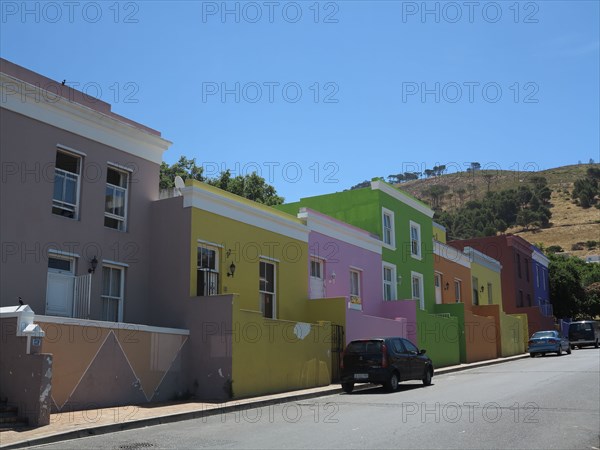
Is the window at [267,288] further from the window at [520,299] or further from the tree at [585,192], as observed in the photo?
the tree at [585,192]

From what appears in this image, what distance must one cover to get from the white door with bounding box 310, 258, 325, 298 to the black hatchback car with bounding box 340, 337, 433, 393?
5151 mm

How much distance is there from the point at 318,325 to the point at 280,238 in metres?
3.26

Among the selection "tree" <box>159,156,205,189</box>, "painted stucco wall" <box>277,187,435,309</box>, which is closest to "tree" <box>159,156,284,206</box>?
"tree" <box>159,156,205,189</box>

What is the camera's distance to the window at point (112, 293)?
1673cm

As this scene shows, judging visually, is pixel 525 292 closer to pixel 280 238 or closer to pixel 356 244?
pixel 356 244

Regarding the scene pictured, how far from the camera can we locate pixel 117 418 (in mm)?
12180

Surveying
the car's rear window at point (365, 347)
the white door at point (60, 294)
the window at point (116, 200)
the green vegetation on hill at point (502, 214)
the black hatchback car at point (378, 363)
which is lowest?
the black hatchback car at point (378, 363)

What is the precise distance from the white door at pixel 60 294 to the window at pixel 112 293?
102cm

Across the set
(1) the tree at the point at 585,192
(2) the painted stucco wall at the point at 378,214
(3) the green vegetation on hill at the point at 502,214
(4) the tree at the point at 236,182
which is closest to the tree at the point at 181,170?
(4) the tree at the point at 236,182

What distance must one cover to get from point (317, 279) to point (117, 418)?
1251 cm

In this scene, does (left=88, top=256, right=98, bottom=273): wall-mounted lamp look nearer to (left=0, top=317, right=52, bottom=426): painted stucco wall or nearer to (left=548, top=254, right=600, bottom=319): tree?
(left=0, top=317, right=52, bottom=426): painted stucco wall

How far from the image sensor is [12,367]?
12.0 m

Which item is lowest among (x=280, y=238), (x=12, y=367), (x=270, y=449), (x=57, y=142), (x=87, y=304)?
(x=270, y=449)

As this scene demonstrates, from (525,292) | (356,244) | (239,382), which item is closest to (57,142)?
(239,382)
